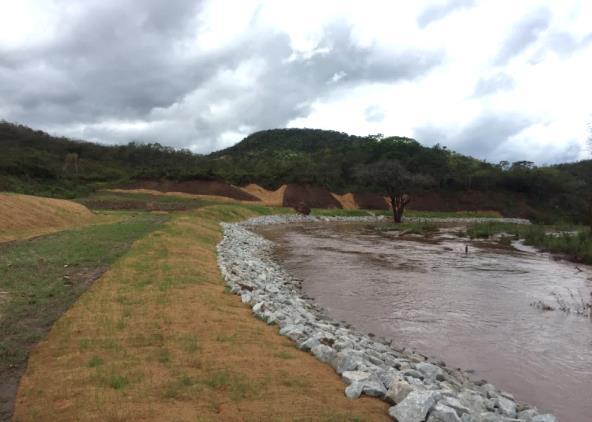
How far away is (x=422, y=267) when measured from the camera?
21.2 m

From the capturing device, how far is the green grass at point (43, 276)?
8.05 meters

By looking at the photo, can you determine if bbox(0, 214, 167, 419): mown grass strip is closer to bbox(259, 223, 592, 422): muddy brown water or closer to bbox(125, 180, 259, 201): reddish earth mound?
bbox(259, 223, 592, 422): muddy brown water

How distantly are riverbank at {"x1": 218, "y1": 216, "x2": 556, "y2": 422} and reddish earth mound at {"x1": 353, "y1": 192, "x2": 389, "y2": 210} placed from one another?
67.9 metres

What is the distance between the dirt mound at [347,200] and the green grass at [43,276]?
5923 centimetres

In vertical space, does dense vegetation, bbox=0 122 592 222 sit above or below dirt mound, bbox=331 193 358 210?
above

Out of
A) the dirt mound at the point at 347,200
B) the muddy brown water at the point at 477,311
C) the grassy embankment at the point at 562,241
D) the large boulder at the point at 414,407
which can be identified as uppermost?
the dirt mound at the point at 347,200

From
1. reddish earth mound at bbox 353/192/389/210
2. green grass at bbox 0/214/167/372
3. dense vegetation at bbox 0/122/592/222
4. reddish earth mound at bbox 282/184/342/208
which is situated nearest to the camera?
green grass at bbox 0/214/167/372

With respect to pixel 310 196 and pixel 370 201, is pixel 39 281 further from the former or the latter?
pixel 370 201

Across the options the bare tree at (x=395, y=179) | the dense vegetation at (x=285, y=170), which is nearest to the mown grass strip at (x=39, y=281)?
the bare tree at (x=395, y=179)

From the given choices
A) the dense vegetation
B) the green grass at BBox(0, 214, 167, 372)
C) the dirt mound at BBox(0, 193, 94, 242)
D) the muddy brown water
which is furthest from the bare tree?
the green grass at BBox(0, 214, 167, 372)

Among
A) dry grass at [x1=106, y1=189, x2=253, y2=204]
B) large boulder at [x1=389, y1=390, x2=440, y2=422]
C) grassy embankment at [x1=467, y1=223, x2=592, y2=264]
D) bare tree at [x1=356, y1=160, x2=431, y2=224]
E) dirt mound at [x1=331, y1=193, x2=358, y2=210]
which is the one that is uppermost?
bare tree at [x1=356, y1=160, x2=431, y2=224]

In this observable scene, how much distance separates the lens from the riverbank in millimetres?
5391

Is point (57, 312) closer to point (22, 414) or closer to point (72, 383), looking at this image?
point (72, 383)

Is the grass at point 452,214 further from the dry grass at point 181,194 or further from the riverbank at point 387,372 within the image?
the riverbank at point 387,372
